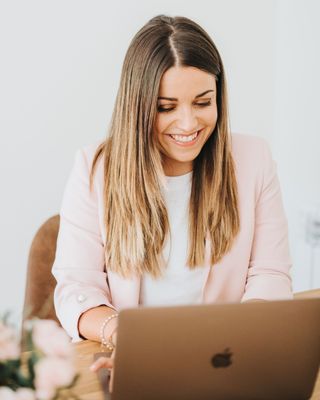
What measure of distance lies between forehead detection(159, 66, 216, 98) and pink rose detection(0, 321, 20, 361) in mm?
771

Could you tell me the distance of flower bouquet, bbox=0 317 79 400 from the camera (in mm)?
615

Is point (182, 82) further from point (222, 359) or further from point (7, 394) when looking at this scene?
point (7, 394)

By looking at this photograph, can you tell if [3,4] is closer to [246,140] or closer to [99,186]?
[99,186]

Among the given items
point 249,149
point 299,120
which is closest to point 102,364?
point 249,149

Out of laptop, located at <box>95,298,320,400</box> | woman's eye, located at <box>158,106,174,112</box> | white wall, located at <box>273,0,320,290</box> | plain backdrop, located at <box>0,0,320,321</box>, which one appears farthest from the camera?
white wall, located at <box>273,0,320,290</box>

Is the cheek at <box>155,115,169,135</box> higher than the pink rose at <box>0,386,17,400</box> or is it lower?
higher

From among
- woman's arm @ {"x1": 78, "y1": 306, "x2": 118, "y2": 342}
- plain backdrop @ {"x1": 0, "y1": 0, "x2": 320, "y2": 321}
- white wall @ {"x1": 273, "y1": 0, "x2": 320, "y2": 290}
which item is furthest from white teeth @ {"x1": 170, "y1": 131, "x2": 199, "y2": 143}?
white wall @ {"x1": 273, "y1": 0, "x2": 320, "y2": 290}

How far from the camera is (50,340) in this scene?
2.09ft

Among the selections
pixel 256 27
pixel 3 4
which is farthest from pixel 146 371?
pixel 256 27

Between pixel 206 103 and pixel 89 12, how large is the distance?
2.48 feet

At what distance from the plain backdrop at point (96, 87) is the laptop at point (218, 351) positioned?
86 cm

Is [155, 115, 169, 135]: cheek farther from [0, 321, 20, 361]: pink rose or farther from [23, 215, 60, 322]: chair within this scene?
[0, 321, 20, 361]: pink rose

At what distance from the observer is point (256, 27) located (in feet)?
7.71

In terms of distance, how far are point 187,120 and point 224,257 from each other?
375 mm
